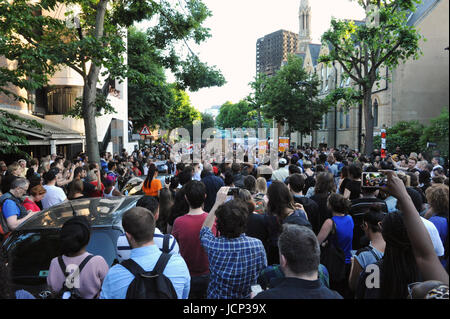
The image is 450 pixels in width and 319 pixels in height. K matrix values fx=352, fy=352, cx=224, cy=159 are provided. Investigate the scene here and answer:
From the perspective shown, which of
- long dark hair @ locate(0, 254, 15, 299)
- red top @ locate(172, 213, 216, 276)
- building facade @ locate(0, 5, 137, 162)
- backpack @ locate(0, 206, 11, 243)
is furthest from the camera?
building facade @ locate(0, 5, 137, 162)

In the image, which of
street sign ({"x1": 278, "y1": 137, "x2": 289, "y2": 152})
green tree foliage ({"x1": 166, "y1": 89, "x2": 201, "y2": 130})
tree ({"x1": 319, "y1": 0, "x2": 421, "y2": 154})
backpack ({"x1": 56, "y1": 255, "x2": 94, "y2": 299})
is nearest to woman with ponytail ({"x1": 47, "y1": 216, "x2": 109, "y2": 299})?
backpack ({"x1": 56, "y1": 255, "x2": 94, "y2": 299})

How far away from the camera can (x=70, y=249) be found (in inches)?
103

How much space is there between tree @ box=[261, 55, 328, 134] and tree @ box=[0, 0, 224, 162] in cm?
2752

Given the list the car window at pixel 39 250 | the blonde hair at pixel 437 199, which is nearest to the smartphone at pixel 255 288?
the car window at pixel 39 250

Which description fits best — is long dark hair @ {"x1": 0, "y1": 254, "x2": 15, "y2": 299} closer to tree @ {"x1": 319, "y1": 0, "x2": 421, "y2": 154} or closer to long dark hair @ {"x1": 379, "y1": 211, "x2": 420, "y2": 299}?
long dark hair @ {"x1": 379, "y1": 211, "x2": 420, "y2": 299}

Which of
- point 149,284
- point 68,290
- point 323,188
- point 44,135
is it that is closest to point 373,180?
point 149,284

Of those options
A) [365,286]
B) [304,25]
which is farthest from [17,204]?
[304,25]

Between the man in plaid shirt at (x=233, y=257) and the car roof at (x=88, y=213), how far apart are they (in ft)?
4.42

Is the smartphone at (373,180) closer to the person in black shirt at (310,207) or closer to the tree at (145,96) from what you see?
the person in black shirt at (310,207)

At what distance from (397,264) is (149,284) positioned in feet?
5.32

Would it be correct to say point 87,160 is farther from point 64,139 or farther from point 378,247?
point 378,247

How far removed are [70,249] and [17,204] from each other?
8.87 feet

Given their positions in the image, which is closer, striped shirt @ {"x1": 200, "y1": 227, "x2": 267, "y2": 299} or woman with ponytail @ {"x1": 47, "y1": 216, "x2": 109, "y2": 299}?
woman with ponytail @ {"x1": 47, "y1": 216, "x2": 109, "y2": 299}

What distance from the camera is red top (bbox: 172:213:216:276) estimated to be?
3574mm
